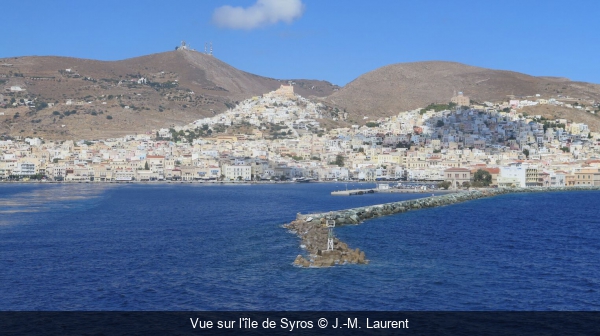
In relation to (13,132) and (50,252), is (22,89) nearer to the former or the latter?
(13,132)

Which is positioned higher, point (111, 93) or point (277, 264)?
point (111, 93)

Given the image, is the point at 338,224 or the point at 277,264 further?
the point at 338,224

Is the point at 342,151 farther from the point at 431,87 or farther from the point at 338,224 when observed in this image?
the point at 338,224

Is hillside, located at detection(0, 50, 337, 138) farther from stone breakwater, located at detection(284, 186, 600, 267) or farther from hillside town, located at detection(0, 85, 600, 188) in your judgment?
stone breakwater, located at detection(284, 186, 600, 267)

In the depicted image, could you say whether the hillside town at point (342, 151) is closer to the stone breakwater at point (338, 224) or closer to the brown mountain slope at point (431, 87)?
the brown mountain slope at point (431, 87)

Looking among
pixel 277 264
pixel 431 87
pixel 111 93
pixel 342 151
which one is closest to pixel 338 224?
pixel 277 264

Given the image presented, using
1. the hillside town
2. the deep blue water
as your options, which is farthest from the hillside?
the deep blue water

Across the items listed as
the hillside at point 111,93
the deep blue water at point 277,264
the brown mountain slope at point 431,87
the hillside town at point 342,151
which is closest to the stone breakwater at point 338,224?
the deep blue water at point 277,264
